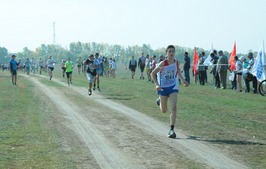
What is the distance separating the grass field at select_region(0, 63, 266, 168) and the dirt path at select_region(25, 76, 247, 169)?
18.1 inches

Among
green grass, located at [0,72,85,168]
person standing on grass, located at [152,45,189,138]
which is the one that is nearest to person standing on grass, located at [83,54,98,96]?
green grass, located at [0,72,85,168]

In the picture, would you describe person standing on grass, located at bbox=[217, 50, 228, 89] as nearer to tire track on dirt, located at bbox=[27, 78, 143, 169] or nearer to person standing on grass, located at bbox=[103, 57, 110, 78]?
tire track on dirt, located at bbox=[27, 78, 143, 169]

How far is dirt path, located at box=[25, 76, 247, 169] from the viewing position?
8.44 meters

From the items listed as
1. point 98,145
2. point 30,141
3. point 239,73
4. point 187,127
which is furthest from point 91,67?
point 98,145

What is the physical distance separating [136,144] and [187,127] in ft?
9.52

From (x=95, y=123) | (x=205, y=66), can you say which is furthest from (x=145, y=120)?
(x=205, y=66)

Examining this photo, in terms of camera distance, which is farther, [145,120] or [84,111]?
[84,111]

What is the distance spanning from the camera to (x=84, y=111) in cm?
1659

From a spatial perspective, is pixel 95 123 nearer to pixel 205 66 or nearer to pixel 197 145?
pixel 197 145

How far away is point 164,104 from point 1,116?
228 inches

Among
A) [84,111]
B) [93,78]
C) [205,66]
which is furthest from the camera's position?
[205,66]

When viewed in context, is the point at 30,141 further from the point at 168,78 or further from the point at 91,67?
the point at 91,67

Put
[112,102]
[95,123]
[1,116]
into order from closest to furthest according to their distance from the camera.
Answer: [95,123]
[1,116]
[112,102]

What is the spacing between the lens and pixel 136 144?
10.2 metres
